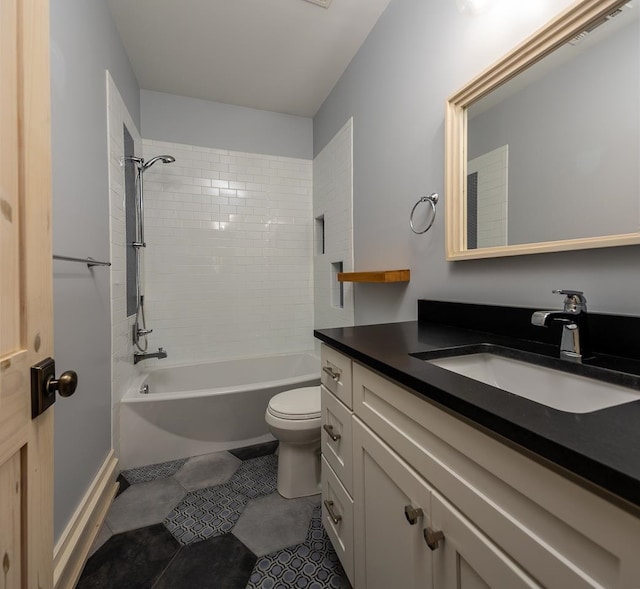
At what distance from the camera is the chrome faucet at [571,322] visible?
2.56 ft

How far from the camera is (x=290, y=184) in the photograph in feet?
9.57

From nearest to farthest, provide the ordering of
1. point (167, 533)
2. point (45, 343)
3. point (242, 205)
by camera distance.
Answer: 1. point (45, 343)
2. point (167, 533)
3. point (242, 205)

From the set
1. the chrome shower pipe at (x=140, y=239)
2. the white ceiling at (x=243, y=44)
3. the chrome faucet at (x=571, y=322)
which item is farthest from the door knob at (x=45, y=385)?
the white ceiling at (x=243, y=44)

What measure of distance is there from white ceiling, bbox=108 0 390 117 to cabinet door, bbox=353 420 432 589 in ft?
7.19

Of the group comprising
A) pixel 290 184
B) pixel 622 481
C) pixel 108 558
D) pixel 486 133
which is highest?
pixel 290 184

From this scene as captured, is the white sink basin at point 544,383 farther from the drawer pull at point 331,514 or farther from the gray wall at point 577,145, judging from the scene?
the drawer pull at point 331,514

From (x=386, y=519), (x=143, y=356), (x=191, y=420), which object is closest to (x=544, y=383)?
(x=386, y=519)

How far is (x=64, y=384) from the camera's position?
1.93 ft

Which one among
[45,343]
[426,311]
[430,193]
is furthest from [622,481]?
[430,193]

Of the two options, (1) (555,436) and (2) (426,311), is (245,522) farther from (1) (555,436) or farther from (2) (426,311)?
(1) (555,436)

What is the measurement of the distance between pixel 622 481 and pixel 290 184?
A: 2.94 metres

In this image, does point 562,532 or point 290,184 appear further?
point 290,184

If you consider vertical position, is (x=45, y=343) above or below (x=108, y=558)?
above

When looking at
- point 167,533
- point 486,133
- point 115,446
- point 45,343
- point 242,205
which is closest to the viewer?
point 45,343
